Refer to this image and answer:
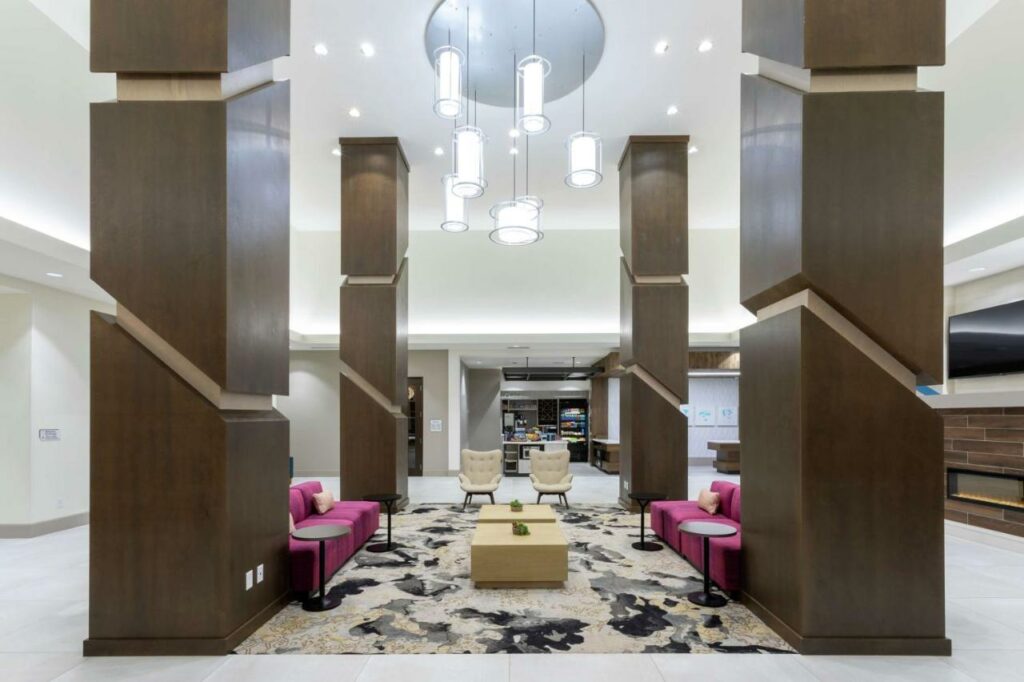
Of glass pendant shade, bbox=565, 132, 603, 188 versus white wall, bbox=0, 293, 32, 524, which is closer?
glass pendant shade, bbox=565, 132, 603, 188

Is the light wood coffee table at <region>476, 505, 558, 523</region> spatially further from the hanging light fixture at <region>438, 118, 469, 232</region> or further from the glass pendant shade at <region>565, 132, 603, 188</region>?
the glass pendant shade at <region>565, 132, 603, 188</region>

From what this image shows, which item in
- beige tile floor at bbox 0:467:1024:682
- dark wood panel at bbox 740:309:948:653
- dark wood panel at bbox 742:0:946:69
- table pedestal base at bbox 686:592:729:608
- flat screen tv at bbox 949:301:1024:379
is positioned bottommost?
table pedestal base at bbox 686:592:729:608

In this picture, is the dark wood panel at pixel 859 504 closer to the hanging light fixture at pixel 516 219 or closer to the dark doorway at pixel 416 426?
the hanging light fixture at pixel 516 219

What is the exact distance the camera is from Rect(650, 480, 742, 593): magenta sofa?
4.91 meters

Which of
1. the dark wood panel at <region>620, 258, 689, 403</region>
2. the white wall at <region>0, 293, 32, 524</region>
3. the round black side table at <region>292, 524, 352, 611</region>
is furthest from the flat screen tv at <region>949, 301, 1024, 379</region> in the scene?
the white wall at <region>0, 293, 32, 524</region>

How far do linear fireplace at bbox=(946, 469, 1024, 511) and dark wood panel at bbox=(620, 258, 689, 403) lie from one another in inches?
149

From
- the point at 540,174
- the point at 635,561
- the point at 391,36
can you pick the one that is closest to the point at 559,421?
the point at 540,174

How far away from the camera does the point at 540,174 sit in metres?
10.1

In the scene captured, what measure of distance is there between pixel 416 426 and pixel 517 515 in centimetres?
718

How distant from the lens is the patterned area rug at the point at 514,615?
3.97 meters

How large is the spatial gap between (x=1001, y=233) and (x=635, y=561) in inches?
228

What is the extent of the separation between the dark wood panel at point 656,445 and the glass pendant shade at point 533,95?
4.17 m

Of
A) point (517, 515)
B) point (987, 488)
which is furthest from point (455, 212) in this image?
point (987, 488)

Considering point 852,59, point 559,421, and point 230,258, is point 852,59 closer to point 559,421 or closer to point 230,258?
point 230,258
